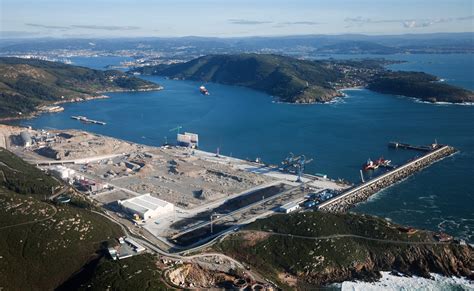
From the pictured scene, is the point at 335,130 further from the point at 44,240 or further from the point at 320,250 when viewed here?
the point at 44,240

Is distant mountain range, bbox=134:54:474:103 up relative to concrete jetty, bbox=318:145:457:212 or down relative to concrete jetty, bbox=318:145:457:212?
up

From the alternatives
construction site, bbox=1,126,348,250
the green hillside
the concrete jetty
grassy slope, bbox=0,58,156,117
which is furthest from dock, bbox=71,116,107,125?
the green hillside

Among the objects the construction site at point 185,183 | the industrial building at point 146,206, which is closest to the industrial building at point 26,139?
the construction site at point 185,183

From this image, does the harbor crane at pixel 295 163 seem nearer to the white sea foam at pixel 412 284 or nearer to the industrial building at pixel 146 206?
the industrial building at pixel 146 206

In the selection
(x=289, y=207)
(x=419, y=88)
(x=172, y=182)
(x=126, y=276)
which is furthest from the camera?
(x=419, y=88)

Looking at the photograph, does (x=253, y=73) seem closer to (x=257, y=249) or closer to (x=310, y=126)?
(x=310, y=126)

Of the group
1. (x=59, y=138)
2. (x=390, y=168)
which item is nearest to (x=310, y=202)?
(x=390, y=168)

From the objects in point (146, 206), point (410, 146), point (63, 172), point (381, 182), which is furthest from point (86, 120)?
point (381, 182)

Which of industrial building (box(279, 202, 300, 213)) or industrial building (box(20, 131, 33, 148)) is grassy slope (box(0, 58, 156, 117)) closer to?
industrial building (box(20, 131, 33, 148))
